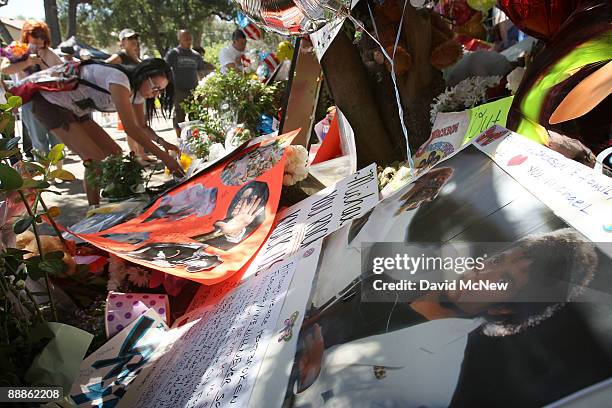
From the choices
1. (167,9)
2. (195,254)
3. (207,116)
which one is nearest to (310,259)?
(195,254)

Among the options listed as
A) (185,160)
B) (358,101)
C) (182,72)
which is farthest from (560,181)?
(182,72)

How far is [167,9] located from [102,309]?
86.1 feet

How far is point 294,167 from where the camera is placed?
2.23 meters

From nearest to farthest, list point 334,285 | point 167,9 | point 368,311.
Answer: point 368,311, point 334,285, point 167,9

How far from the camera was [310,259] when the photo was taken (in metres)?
1.28

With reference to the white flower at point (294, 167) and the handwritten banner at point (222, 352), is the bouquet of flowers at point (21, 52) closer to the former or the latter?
the white flower at point (294, 167)

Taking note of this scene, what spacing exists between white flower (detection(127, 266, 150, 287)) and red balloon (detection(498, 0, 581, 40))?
1.46 meters

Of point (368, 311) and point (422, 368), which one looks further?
point (368, 311)

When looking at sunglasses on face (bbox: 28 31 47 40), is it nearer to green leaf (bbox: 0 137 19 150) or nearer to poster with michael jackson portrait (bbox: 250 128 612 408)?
green leaf (bbox: 0 137 19 150)

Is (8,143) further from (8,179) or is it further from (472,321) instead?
(472,321)

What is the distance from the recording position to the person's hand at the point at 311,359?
0.80 meters

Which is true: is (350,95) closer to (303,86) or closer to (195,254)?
(303,86)

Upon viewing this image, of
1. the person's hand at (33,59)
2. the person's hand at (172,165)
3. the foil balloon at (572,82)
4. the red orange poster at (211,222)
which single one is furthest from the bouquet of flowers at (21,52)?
the foil balloon at (572,82)

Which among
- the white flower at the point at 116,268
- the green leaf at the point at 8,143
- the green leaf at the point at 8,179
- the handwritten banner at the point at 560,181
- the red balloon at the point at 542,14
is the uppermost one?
the green leaf at the point at 8,143
